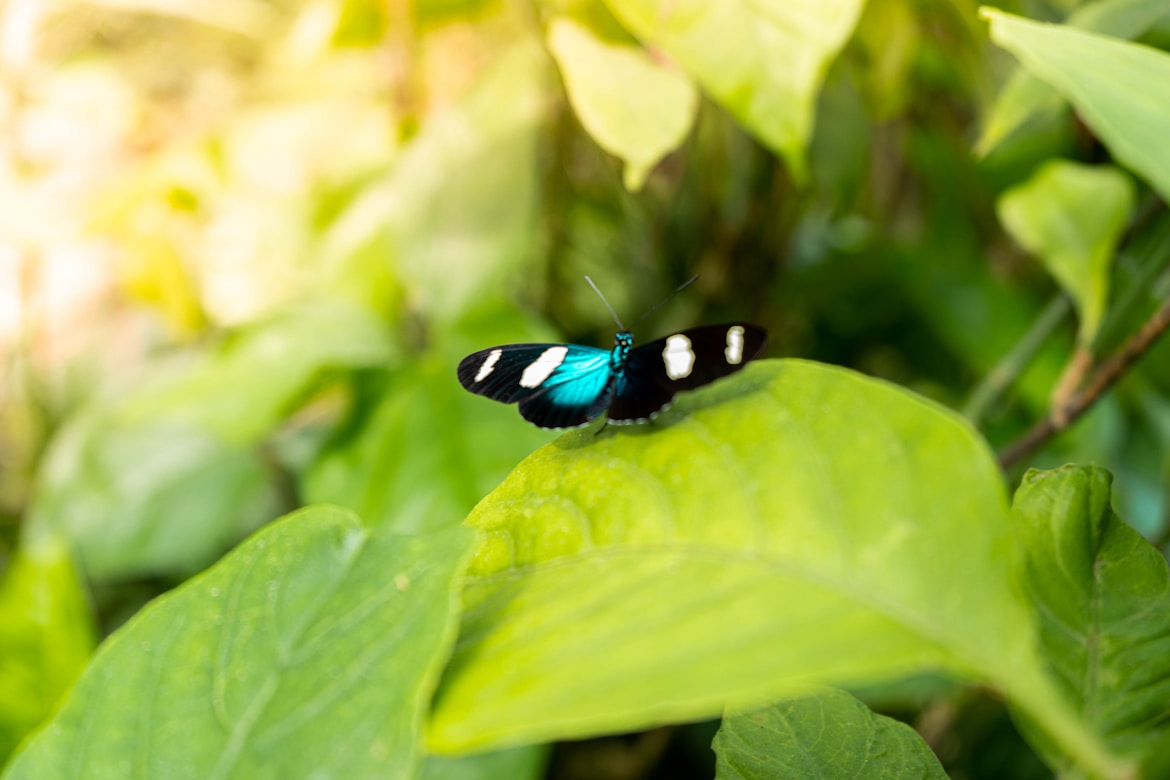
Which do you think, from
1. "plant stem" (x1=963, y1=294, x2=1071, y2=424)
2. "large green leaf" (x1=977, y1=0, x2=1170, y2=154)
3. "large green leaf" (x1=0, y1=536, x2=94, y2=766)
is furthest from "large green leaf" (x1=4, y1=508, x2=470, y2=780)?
"plant stem" (x1=963, y1=294, x2=1071, y2=424)

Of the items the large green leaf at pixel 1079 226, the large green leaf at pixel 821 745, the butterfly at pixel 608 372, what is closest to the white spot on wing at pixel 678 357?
the butterfly at pixel 608 372

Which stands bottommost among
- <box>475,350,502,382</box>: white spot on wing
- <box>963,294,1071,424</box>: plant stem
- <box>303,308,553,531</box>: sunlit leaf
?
<box>963,294,1071,424</box>: plant stem

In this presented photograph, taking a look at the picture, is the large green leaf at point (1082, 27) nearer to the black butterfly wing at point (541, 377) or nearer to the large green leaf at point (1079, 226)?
the large green leaf at point (1079, 226)

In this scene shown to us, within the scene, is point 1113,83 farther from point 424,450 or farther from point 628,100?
point 424,450

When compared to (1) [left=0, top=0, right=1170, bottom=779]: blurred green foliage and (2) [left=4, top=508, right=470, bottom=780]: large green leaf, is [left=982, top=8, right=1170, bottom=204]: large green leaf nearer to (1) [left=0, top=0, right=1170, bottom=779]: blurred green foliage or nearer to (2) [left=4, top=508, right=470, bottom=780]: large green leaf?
(1) [left=0, top=0, right=1170, bottom=779]: blurred green foliage

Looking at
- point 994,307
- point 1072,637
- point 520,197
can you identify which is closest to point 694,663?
point 1072,637

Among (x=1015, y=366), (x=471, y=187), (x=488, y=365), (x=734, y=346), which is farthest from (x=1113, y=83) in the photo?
(x=471, y=187)

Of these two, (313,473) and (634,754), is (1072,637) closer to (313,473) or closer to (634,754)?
(313,473)
